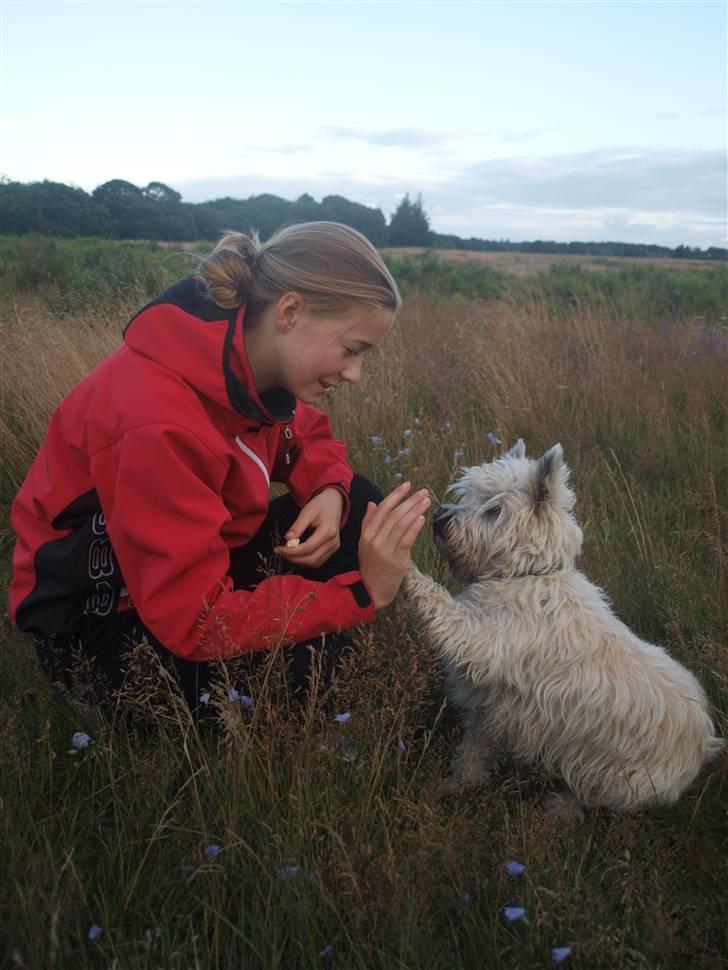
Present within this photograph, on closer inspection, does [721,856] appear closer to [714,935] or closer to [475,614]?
[714,935]

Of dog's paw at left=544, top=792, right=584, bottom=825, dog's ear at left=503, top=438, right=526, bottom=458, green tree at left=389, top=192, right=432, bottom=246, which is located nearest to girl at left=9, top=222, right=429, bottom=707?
dog's ear at left=503, top=438, right=526, bottom=458

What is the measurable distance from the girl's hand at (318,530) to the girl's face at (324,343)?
0.51 metres

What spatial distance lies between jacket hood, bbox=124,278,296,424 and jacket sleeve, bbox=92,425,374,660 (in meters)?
0.26

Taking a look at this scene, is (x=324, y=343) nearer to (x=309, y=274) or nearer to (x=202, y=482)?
(x=309, y=274)

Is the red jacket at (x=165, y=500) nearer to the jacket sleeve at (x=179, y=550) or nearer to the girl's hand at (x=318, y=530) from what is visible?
the jacket sleeve at (x=179, y=550)

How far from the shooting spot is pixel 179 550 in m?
2.19

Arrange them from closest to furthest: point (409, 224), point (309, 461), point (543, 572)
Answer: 1. point (543, 572)
2. point (309, 461)
3. point (409, 224)

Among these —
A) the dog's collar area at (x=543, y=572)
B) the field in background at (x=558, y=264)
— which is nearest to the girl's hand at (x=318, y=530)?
the dog's collar area at (x=543, y=572)

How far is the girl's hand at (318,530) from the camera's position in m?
2.70

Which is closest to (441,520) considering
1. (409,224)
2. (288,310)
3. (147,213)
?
(288,310)

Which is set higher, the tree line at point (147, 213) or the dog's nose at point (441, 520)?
the tree line at point (147, 213)

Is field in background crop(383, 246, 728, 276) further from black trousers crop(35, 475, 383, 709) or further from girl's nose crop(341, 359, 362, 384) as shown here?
black trousers crop(35, 475, 383, 709)

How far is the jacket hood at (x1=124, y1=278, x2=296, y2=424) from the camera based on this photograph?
7.95ft

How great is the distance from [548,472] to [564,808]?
1.24 metres
